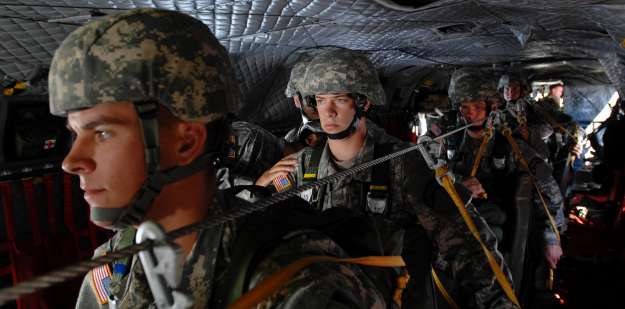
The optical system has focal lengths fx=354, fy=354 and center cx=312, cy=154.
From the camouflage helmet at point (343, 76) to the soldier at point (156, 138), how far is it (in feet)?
3.42

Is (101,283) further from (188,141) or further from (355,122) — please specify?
(355,122)

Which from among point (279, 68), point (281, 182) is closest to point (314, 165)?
point (281, 182)

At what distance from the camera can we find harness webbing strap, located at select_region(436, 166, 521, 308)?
1.64 m

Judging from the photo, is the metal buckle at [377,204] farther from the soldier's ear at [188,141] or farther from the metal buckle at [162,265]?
the metal buckle at [162,265]

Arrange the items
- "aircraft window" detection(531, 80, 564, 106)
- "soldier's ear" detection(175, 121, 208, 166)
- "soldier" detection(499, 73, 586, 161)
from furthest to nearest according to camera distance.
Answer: "aircraft window" detection(531, 80, 564, 106), "soldier" detection(499, 73, 586, 161), "soldier's ear" detection(175, 121, 208, 166)

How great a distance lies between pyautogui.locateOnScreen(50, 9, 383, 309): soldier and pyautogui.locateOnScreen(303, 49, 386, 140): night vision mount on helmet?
3.43 ft

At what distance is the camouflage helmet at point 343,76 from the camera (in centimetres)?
198

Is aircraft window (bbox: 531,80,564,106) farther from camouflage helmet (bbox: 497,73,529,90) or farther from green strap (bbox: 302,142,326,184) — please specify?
green strap (bbox: 302,142,326,184)

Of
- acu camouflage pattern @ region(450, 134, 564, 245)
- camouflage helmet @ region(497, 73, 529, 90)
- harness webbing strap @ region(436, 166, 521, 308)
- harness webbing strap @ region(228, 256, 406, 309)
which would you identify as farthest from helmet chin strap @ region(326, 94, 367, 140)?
camouflage helmet @ region(497, 73, 529, 90)

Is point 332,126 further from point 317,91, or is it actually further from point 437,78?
point 437,78

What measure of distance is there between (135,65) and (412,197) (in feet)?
4.79

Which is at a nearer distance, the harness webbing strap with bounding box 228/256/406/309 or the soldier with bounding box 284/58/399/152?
the harness webbing strap with bounding box 228/256/406/309

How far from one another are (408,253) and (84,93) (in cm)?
161

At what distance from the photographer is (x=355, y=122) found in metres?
2.03
